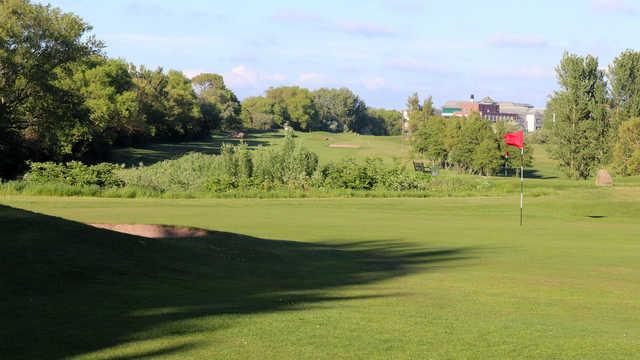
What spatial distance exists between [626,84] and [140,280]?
83.8 metres

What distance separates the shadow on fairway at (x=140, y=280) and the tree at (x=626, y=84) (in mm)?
73717

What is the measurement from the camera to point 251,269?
15773 millimetres

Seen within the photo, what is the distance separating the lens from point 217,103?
166m

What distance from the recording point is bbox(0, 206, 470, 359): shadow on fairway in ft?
29.0

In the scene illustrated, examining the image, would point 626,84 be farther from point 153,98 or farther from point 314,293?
point 314,293

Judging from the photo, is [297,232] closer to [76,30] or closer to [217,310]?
[217,310]

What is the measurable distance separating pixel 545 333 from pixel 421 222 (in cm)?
2049

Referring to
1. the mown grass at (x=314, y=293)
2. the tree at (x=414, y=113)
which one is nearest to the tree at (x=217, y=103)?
the tree at (x=414, y=113)

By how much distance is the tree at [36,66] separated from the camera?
220 feet

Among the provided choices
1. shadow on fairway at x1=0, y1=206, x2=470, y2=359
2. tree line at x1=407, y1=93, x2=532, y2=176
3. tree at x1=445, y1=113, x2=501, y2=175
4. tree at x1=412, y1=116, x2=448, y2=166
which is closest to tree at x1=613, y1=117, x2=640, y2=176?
tree line at x1=407, y1=93, x2=532, y2=176

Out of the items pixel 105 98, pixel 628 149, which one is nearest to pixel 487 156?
pixel 628 149

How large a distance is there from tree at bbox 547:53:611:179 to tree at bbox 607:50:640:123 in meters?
1.87

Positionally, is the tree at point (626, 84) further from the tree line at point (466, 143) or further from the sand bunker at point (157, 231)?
the sand bunker at point (157, 231)

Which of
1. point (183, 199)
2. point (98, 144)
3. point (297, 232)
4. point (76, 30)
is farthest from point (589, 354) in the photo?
point (98, 144)
